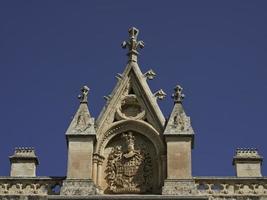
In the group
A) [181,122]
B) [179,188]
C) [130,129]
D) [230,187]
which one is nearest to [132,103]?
[130,129]

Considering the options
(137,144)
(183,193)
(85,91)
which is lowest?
(183,193)

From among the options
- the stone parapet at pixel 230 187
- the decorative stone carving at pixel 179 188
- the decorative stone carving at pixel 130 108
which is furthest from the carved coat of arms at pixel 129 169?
the stone parapet at pixel 230 187

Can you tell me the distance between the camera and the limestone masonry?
25703mm

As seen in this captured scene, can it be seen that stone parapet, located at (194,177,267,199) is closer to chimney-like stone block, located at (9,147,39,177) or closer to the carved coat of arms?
the carved coat of arms

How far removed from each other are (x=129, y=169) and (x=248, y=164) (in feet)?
12.2

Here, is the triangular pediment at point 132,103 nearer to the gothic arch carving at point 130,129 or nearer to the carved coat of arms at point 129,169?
the gothic arch carving at point 130,129

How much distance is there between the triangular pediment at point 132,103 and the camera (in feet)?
88.4

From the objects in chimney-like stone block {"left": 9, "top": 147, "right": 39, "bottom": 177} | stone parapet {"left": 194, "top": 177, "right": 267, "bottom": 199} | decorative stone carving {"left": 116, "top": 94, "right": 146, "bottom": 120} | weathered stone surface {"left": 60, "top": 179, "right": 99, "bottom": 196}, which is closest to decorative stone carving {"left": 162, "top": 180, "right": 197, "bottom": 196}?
stone parapet {"left": 194, "top": 177, "right": 267, "bottom": 199}

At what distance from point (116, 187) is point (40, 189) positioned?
2287 millimetres

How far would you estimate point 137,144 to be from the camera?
→ 26.9 m

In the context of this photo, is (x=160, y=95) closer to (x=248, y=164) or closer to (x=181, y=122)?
(x=181, y=122)

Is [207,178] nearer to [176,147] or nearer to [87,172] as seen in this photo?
[176,147]

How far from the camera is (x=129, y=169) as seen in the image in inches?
1037

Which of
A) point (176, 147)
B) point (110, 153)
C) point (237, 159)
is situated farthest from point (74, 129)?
point (237, 159)
